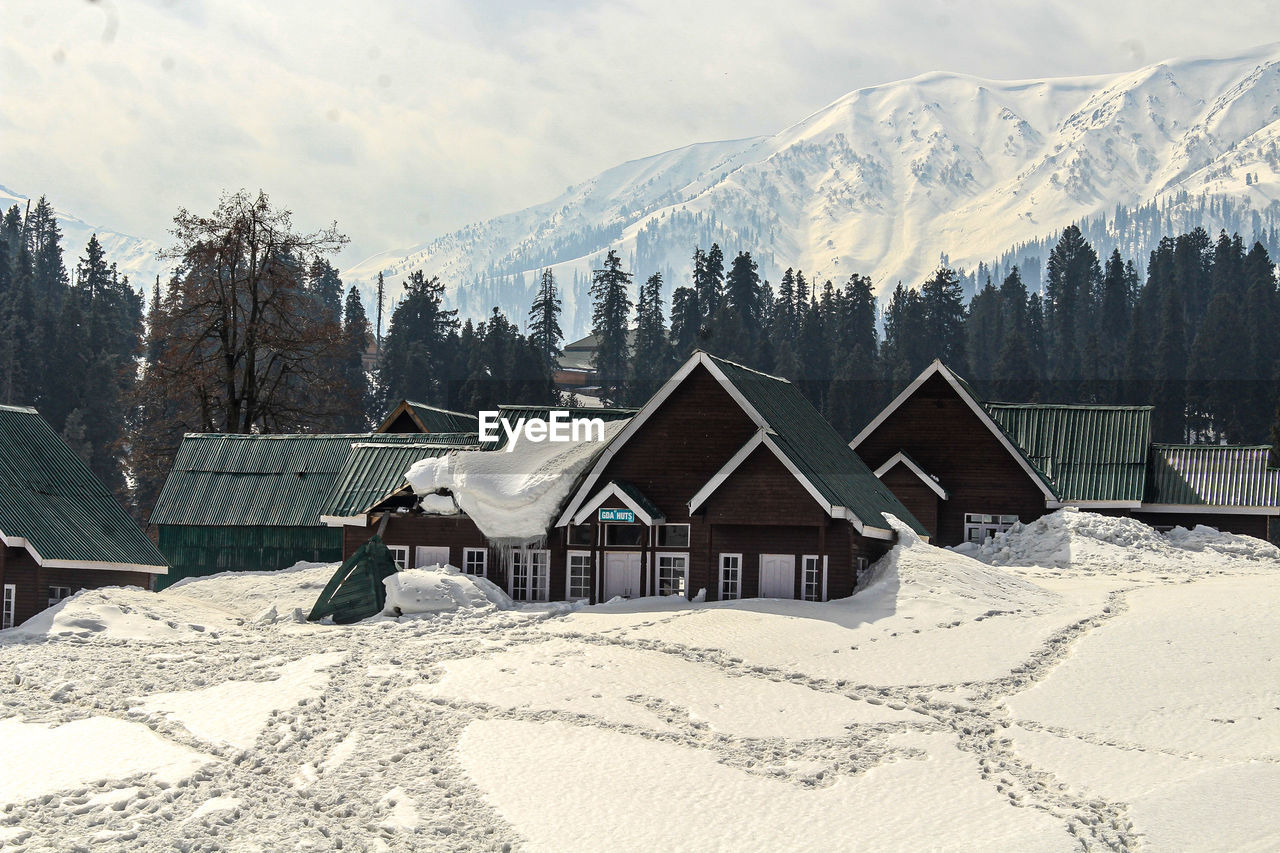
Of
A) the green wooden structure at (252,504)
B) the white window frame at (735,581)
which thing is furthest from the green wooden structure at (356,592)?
the green wooden structure at (252,504)

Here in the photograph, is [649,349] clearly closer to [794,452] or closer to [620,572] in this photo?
[620,572]

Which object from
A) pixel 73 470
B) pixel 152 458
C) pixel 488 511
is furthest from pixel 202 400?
pixel 488 511

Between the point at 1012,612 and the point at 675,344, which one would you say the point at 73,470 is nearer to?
the point at 1012,612

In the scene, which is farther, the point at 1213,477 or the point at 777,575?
the point at 1213,477

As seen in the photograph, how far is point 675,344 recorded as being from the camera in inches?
4973

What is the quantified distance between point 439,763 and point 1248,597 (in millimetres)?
21156

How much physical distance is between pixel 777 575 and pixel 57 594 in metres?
17.7

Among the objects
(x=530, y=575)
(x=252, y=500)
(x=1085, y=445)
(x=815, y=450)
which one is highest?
(x=815, y=450)

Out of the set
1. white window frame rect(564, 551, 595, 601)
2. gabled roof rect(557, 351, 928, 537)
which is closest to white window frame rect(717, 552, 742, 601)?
gabled roof rect(557, 351, 928, 537)

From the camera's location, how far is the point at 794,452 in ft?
118

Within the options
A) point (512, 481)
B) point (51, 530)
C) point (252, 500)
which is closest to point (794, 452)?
point (512, 481)

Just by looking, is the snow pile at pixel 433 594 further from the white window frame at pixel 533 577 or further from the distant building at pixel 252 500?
the distant building at pixel 252 500

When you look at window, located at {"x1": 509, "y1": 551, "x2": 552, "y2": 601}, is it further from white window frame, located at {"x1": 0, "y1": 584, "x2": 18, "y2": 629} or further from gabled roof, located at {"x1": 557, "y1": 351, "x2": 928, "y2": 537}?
white window frame, located at {"x1": 0, "y1": 584, "x2": 18, "y2": 629}

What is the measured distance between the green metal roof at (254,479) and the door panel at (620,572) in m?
13.2
